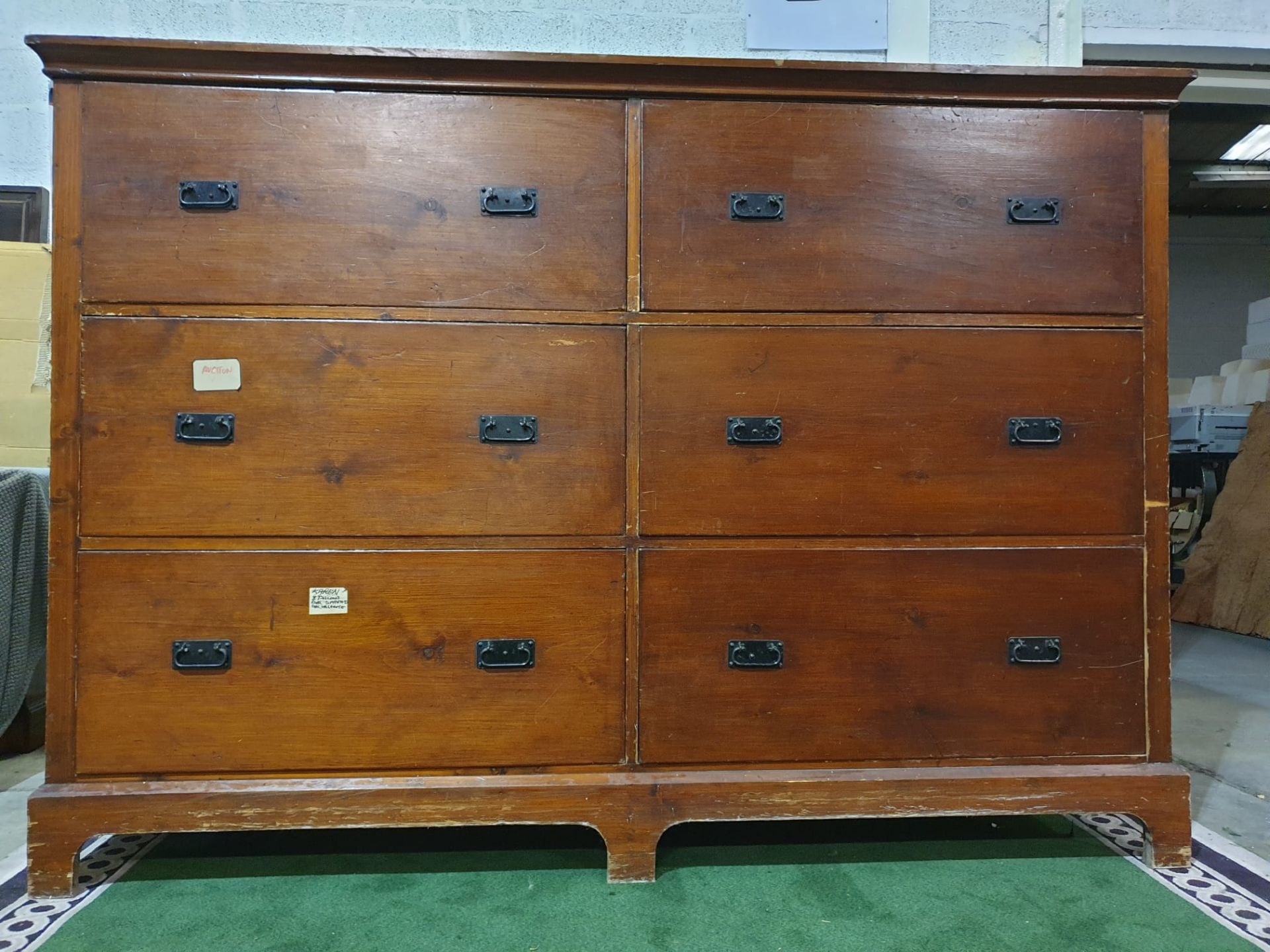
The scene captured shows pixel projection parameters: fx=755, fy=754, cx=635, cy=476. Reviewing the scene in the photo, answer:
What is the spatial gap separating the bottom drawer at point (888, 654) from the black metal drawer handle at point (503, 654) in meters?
0.18

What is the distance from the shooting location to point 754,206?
1.17 m

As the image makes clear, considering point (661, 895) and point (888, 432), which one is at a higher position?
point (888, 432)

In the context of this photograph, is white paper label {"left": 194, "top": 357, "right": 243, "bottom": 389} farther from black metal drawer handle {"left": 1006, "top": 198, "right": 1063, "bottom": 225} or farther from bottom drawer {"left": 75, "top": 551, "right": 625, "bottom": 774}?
black metal drawer handle {"left": 1006, "top": 198, "right": 1063, "bottom": 225}

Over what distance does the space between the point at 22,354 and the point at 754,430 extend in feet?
5.67

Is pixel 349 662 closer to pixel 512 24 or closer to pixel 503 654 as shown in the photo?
pixel 503 654

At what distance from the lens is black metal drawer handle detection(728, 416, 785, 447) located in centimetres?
116

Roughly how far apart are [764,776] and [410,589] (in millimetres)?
613

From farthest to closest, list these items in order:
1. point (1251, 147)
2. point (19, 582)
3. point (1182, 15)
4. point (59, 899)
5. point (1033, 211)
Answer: point (1251, 147) → point (1182, 15) → point (19, 582) → point (1033, 211) → point (59, 899)

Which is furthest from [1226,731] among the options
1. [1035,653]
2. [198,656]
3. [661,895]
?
[198,656]

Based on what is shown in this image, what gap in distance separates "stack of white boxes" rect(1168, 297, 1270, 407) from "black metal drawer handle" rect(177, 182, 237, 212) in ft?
12.5

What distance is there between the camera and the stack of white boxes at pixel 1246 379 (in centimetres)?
365

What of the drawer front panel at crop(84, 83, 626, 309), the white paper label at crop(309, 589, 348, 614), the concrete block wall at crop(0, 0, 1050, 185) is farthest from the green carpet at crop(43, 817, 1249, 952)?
the concrete block wall at crop(0, 0, 1050, 185)

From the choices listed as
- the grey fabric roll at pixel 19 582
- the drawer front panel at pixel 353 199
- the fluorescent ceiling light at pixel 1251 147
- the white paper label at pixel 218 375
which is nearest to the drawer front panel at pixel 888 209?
the drawer front panel at pixel 353 199

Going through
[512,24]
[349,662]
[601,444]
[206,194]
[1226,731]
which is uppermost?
[512,24]
